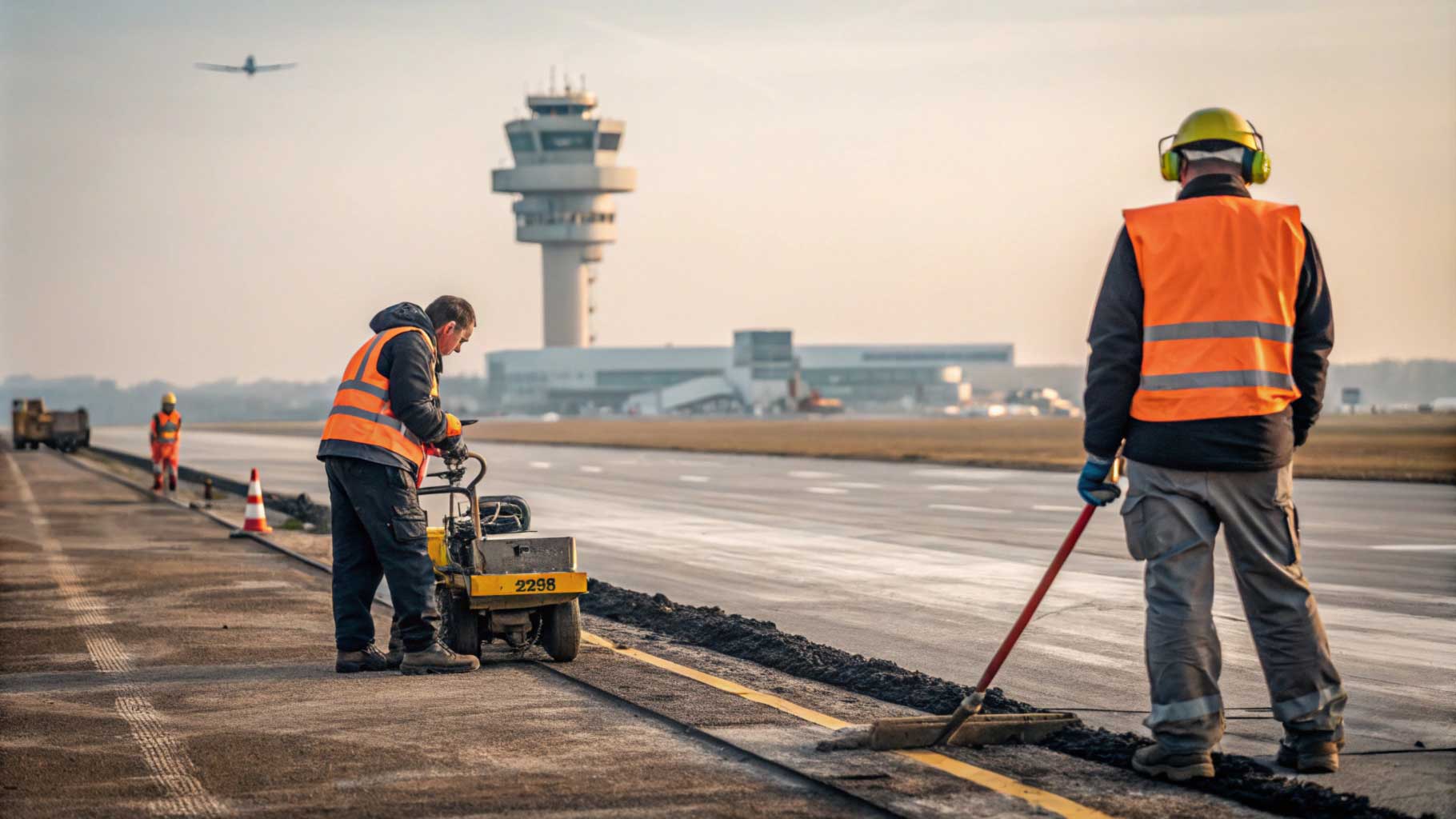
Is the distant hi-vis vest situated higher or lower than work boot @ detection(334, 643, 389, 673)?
higher

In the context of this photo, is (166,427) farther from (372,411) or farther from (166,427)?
(372,411)

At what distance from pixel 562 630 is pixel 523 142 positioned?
448ft

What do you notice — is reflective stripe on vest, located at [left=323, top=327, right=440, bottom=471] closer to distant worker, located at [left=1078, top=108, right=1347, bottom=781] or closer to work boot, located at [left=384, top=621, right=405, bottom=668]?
work boot, located at [left=384, top=621, right=405, bottom=668]

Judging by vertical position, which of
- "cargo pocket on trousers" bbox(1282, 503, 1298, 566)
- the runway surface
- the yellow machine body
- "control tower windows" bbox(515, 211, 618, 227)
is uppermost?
"control tower windows" bbox(515, 211, 618, 227)

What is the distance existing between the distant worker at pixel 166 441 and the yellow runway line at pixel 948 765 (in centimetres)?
2229

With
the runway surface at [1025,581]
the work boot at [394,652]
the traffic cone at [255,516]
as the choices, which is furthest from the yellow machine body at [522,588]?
the traffic cone at [255,516]

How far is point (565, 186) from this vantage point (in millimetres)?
139375

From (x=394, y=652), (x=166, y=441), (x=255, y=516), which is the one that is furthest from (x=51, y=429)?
(x=394, y=652)

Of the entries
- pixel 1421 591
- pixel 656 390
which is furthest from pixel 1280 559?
pixel 656 390

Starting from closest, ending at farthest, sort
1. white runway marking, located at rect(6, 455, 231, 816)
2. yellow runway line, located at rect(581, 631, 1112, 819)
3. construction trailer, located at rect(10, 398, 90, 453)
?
1. yellow runway line, located at rect(581, 631, 1112, 819)
2. white runway marking, located at rect(6, 455, 231, 816)
3. construction trailer, located at rect(10, 398, 90, 453)

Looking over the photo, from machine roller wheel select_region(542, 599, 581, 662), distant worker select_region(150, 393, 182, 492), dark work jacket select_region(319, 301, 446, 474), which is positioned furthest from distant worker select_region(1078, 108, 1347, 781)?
distant worker select_region(150, 393, 182, 492)

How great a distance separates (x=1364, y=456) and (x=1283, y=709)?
38619mm

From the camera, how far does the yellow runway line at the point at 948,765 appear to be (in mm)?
5531

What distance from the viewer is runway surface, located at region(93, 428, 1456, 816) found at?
765 cm
